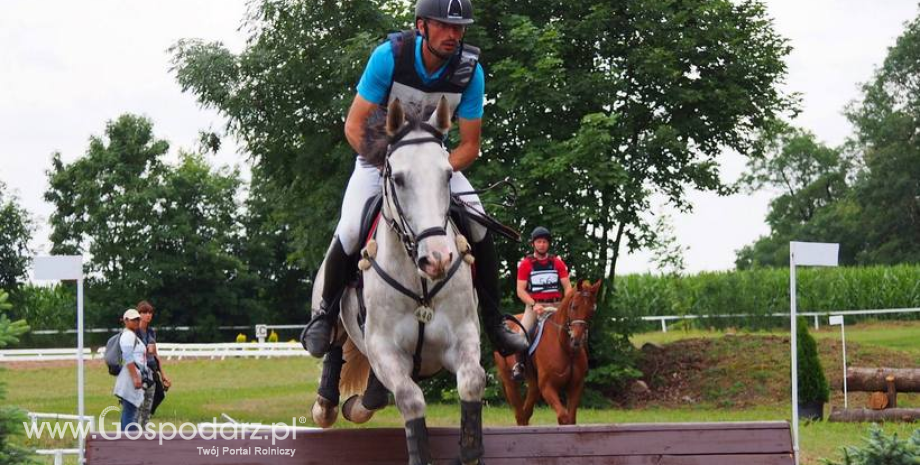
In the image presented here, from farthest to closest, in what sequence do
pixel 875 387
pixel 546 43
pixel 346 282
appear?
pixel 546 43 < pixel 875 387 < pixel 346 282

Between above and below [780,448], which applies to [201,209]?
above

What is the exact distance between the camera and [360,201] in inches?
290

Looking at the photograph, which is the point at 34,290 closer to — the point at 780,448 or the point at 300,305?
the point at 300,305

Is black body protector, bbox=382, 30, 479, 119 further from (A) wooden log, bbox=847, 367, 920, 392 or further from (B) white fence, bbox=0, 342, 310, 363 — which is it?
(B) white fence, bbox=0, 342, 310, 363

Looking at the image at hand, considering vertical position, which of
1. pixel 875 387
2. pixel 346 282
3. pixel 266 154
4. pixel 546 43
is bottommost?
pixel 875 387

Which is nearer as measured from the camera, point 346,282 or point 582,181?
point 346,282

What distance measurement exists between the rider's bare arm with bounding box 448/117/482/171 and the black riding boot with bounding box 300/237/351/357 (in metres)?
0.90

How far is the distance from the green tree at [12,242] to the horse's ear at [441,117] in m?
45.5

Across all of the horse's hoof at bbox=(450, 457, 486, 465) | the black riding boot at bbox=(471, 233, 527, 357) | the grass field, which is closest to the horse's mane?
the black riding boot at bbox=(471, 233, 527, 357)

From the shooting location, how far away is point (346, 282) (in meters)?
7.54

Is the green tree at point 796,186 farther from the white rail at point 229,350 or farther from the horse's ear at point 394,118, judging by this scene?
the horse's ear at point 394,118

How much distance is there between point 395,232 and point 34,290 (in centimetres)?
4696

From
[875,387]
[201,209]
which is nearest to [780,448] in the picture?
[875,387]

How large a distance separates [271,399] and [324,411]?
51.6 ft
